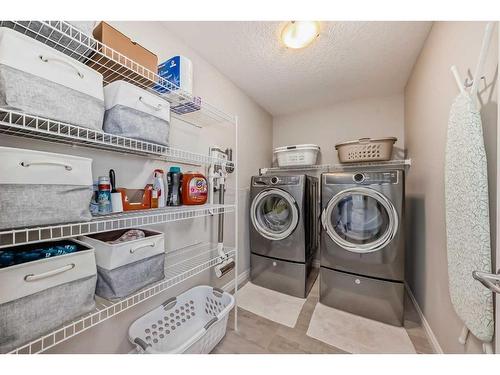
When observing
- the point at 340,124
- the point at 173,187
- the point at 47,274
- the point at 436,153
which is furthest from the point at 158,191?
the point at 340,124

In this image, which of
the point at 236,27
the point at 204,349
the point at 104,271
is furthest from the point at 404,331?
the point at 236,27

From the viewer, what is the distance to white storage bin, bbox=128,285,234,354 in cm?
110

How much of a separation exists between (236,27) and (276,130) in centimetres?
179

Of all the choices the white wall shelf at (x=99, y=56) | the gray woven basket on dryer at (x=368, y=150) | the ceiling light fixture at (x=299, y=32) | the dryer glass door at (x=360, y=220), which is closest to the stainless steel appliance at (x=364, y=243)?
the dryer glass door at (x=360, y=220)

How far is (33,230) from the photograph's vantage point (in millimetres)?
585

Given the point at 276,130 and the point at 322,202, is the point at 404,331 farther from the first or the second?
the point at 276,130

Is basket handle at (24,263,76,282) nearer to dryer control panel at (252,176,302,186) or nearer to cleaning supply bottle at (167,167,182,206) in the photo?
cleaning supply bottle at (167,167,182,206)

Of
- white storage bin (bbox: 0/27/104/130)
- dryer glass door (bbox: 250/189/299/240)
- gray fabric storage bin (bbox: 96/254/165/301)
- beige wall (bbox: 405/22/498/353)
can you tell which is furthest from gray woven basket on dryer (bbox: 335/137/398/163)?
white storage bin (bbox: 0/27/104/130)

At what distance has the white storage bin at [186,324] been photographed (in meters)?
A: 1.10

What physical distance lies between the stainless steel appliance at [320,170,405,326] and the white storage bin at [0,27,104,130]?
68.2 inches

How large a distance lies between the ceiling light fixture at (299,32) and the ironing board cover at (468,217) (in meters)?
0.97

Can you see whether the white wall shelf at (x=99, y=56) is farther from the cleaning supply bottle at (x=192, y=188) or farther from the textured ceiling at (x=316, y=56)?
the textured ceiling at (x=316, y=56)

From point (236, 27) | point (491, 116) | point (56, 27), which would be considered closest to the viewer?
point (56, 27)
